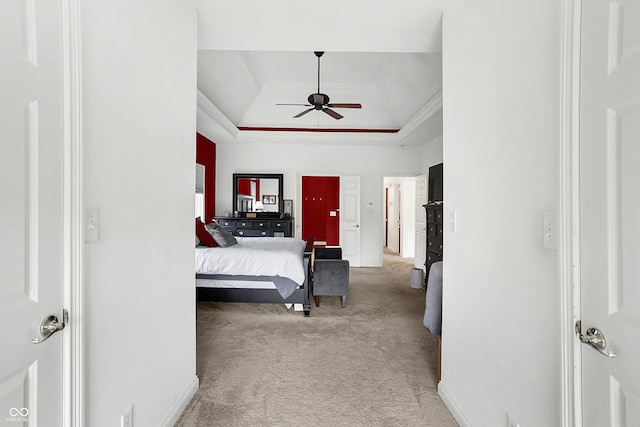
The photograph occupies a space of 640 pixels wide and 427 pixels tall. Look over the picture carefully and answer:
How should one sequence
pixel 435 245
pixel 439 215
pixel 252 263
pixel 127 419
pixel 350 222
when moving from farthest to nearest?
pixel 350 222, pixel 435 245, pixel 439 215, pixel 252 263, pixel 127 419

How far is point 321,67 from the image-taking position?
470cm

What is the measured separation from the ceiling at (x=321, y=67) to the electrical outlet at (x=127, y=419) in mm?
2361

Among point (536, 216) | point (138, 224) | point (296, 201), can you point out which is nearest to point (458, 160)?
point (536, 216)

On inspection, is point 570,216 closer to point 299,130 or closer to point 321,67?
point 321,67

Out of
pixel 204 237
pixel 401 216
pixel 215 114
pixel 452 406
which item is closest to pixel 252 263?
pixel 204 237

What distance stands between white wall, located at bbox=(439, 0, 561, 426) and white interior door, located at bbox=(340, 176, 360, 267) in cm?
453

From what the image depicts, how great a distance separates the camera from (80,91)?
103cm

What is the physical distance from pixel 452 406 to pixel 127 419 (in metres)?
1.75

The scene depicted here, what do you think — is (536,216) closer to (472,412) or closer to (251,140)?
(472,412)

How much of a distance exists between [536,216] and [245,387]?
2.03 metres

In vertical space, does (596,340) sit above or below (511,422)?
above

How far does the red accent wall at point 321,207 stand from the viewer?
21.7ft

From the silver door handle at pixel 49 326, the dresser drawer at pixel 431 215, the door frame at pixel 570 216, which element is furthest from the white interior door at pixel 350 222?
the silver door handle at pixel 49 326

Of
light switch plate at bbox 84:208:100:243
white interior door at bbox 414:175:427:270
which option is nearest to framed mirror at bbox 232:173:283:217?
white interior door at bbox 414:175:427:270
